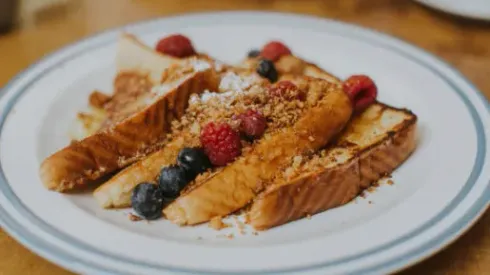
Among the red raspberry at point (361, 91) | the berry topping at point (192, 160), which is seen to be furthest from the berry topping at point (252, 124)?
the red raspberry at point (361, 91)

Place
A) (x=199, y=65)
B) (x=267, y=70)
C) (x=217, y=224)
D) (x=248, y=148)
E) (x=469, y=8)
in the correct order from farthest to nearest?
(x=469, y=8) → (x=267, y=70) → (x=199, y=65) → (x=248, y=148) → (x=217, y=224)

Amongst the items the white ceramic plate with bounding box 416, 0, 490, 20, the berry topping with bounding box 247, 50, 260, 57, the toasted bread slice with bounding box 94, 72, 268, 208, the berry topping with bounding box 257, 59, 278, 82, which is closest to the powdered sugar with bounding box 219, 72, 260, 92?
the toasted bread slice with bounding box 94, 72, 268, 208

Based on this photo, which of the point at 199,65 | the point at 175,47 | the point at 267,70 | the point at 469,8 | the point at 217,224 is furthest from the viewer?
the point at 469,8

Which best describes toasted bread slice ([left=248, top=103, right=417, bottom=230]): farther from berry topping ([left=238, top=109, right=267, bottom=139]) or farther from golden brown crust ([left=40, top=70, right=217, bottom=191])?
golden brown crust ([left=40, top=70, right=217, bottom=191])

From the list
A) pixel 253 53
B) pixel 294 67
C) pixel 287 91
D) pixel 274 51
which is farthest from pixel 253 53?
pixel 287 91

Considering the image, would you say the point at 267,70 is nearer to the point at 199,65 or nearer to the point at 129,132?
the point at 199,65

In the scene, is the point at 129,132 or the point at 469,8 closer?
the point at 129,132

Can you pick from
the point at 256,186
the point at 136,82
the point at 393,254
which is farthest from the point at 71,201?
the point at 393,254

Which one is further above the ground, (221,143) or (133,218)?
(221,143)
